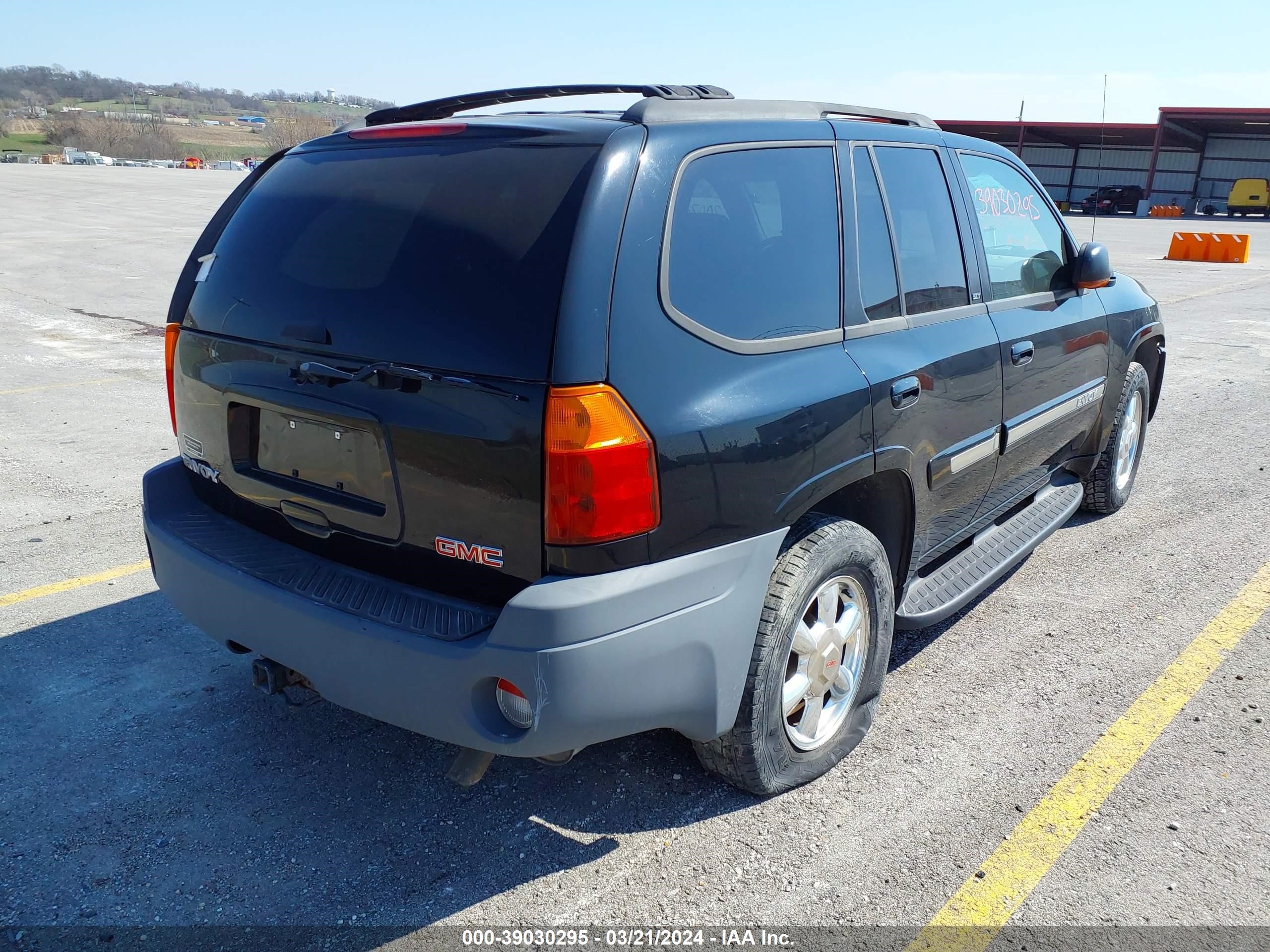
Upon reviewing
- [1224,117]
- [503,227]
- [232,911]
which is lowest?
[232,911]

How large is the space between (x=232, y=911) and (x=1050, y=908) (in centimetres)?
206

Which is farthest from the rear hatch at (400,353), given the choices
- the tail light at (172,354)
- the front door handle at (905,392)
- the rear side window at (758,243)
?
the front door handle at (905,392)

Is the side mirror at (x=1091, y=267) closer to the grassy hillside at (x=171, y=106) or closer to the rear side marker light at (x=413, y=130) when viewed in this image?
the rear side marker light at (x=413, y=130)

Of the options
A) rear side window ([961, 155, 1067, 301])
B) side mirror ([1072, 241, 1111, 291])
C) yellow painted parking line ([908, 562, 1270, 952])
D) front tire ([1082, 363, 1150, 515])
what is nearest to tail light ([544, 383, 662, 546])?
yellow painted parking line ([908, 562, 1270, 952])

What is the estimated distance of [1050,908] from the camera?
251 cm

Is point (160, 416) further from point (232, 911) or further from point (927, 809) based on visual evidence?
point (927, 809)

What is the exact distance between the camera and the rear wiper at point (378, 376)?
2285 mm

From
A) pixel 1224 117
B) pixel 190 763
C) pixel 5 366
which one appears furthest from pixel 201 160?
pixel 190 763

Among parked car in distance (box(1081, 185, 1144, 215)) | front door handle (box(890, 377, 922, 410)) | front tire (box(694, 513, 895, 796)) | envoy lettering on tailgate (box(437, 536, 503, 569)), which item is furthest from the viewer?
parked car in distance (box(1081, 185, 1144, 215))

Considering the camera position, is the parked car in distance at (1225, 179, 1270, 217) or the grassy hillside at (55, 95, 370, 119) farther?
the grassy hillside at (55, 95, 370, 119)

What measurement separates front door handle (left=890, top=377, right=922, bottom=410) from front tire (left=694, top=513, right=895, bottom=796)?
40 centimetres

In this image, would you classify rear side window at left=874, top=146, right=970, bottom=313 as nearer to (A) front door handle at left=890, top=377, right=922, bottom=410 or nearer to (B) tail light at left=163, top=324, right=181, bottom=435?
(A) front door handle at left=890, top=377, right=922, bottom=410

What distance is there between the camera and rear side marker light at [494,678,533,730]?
230 cm

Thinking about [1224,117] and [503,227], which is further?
[1224,117]
